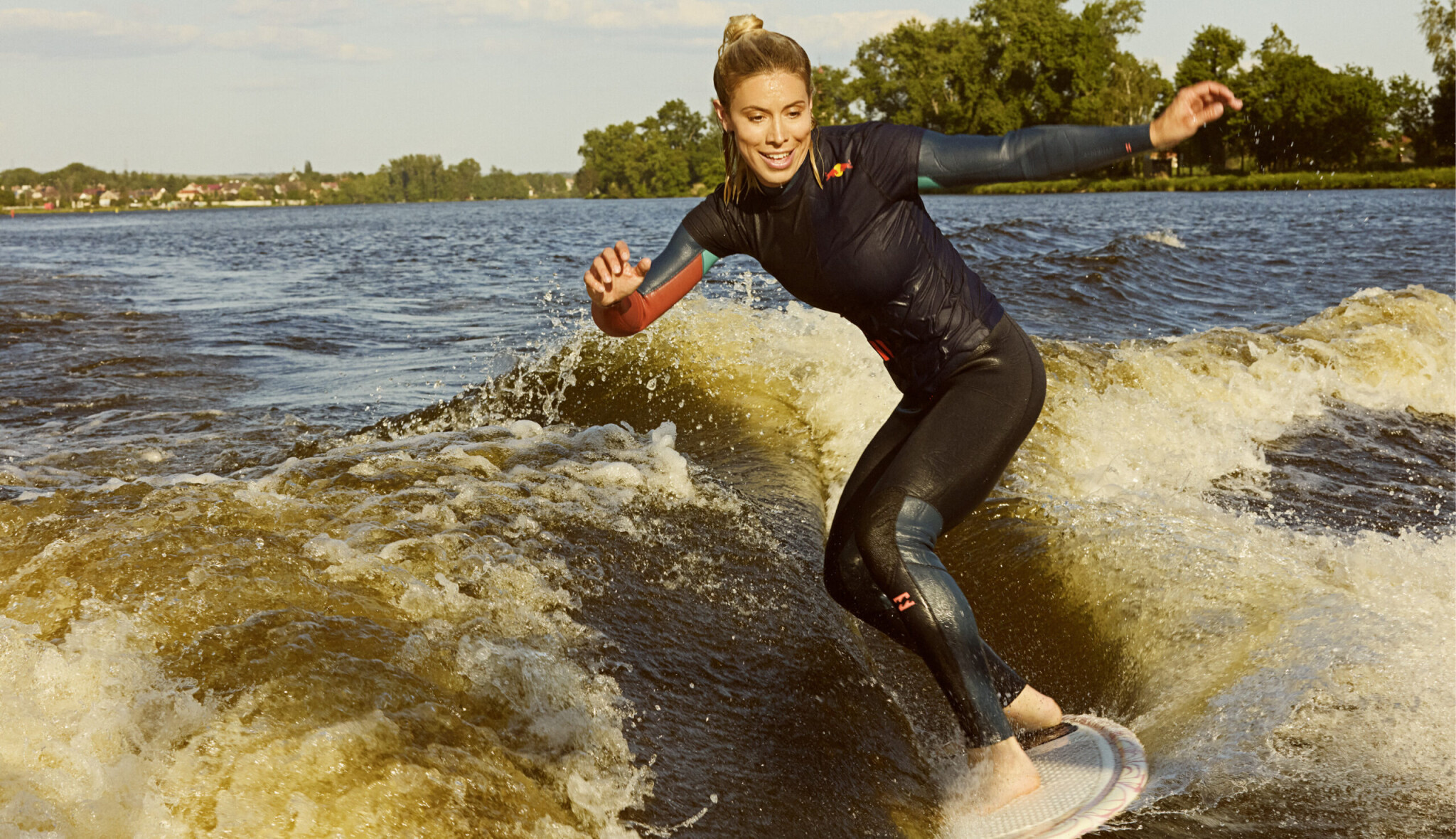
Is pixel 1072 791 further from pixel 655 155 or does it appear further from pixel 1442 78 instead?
pixel 655 155

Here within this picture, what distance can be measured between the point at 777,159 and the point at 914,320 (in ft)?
2.20

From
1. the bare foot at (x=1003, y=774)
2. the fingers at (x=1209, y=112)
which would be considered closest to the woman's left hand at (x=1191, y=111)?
the fingers at (x=1209, y=112)

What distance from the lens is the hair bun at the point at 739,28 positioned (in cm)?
337

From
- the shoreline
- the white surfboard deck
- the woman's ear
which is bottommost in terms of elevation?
the white surfboard deck

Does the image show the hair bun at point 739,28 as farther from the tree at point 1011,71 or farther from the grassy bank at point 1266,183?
the tree at point 1011,71

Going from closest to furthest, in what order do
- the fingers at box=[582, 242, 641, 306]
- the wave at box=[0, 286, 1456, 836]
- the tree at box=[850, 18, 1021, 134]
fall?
the wave at box=[0, 286, 1456, 836] < the fingers at box=[582, 242, 641, 306] < the tree at box=[850, 18, 1021, 134]

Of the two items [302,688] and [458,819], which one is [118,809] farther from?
[458,819]

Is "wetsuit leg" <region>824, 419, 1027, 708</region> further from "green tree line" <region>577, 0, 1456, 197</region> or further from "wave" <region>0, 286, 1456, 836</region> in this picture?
"green tree line" <region>577, 0, 1456, 197</region>

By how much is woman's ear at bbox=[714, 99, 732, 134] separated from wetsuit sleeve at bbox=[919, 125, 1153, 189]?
613 millimetres

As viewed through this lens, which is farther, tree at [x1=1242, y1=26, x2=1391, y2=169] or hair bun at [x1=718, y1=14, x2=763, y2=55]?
tree at [x1=1242, y1=26, x2=1391, y2=169]

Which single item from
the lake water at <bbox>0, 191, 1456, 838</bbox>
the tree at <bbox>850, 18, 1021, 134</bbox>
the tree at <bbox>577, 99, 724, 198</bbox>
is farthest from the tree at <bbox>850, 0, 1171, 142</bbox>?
the lake water at <bbox>0, 191, 1456, 838</bbox>

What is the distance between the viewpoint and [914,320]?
347 centimetres

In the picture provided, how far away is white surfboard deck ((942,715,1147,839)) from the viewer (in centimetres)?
317

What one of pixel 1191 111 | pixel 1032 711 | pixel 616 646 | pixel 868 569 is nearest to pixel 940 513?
pixel 868 569
